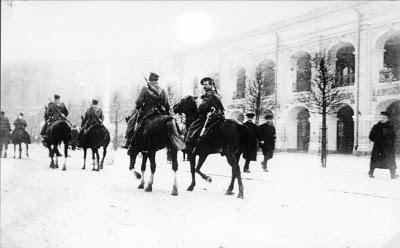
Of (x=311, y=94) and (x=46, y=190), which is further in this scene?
(x=46, y=190)

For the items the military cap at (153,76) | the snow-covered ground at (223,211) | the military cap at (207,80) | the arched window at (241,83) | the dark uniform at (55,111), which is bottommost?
the snow-covered ground at (223,211)

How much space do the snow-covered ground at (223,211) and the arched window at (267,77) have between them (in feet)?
1.52

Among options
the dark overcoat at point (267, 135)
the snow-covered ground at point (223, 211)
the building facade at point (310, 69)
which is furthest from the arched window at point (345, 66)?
the dark overcoat at point (267, 135)

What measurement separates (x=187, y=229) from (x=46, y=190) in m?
3.23

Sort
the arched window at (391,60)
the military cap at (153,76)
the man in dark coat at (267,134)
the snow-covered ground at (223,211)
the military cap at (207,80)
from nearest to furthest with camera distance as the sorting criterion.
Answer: the arched window at (391,60)
the snow-covered ground at (223,211)
the man in dark coat at (267,134)
the military cap at (207,80)
the military cap at (153,76)

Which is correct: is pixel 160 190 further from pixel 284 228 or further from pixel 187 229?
pixel 284 228

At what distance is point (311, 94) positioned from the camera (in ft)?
8.48

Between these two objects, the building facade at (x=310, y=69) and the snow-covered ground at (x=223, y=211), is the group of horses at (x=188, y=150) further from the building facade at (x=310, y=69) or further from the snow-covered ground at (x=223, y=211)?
the building facade at (x=310, y=69)

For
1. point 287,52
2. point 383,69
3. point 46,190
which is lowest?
point 46,190

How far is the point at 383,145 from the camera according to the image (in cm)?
220

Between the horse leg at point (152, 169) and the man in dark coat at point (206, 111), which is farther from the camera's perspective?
the horse leg at point (152, 169)

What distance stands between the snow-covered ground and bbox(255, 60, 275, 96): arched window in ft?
1.52

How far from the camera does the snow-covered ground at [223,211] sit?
2471 millimetres

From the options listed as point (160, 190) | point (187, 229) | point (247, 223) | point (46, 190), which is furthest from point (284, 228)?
point (46, 190)
